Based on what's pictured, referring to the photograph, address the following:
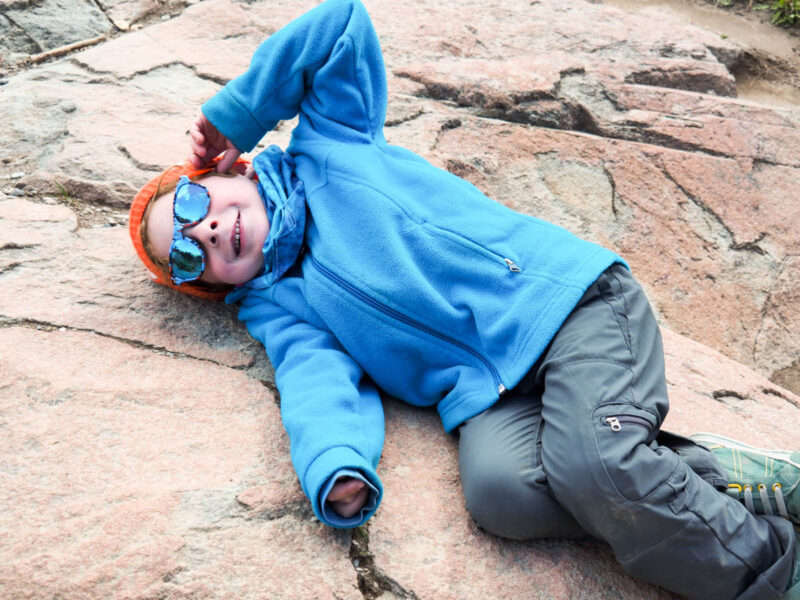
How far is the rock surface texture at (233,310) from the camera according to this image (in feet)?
4.84

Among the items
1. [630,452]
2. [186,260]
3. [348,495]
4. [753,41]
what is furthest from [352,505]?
[753,41]

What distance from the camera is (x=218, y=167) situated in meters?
2.14

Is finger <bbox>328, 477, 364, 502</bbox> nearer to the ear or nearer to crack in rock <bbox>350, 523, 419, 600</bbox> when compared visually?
crack in rock <bbox>350, 523, 419, 600</bbox>

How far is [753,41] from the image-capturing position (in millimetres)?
4500

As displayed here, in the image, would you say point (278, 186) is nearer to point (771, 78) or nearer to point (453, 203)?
point (453, 203)

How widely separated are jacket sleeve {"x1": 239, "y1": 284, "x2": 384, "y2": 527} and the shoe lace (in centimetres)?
76

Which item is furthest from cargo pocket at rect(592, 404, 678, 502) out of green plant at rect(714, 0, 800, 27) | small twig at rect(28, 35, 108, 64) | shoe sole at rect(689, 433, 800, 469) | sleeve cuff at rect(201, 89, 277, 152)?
green plant at rect(714, 0, 800, 27)

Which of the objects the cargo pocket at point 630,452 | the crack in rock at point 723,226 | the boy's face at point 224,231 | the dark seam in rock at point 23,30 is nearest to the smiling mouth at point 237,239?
the boy's face at point 224,231

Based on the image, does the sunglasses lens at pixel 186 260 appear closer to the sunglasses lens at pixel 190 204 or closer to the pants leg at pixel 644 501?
the sunglasses lens at pixel 190 204

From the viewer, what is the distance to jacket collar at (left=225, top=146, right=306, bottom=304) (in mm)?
2006

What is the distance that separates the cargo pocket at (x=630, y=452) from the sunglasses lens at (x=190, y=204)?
44.8 inches

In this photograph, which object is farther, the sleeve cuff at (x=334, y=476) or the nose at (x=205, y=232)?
the nose at (x=205, y=232)

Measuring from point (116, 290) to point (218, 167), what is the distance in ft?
1.52

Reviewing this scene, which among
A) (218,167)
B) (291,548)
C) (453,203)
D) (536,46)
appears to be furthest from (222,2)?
(291,548)
